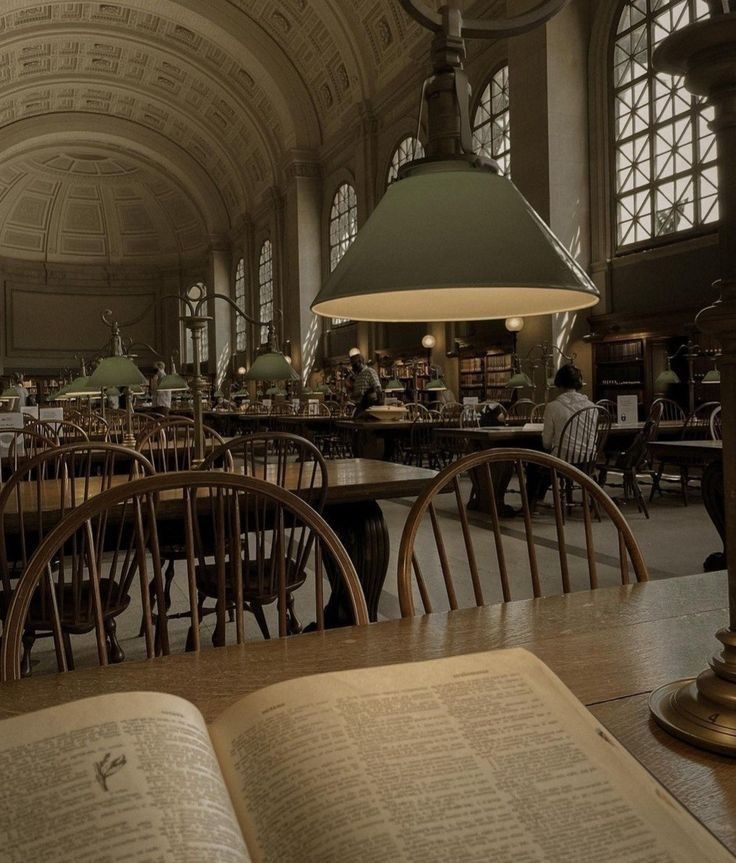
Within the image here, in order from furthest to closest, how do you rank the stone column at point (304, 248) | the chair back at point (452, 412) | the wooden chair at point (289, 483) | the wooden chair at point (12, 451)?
1. the stone column at point (304, 248)
2. the chair back at point (452, 412)
3. the wooden chair at point (12, 451)
4. the wooden chair at point (289, 483)

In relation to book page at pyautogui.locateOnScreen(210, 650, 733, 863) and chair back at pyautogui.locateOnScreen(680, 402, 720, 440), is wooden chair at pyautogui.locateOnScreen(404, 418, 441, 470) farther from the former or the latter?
book page at pyautogui.locateOnScreen(210, 650, 733, 863)

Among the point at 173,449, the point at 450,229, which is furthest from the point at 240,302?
the point at 450,229

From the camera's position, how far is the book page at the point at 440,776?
2.19 ft

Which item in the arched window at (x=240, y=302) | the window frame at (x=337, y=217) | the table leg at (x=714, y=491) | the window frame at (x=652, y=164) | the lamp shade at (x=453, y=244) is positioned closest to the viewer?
the lamp shade at (x=453, y=244)

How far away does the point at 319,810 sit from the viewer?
70cm

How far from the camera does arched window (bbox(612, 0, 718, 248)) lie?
931 cm

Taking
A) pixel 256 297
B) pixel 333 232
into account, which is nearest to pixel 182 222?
pixel 256 297

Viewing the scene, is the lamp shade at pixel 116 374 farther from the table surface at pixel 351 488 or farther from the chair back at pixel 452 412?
the chair back at pixel 452 412

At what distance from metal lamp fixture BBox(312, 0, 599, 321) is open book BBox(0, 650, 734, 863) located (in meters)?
0.48

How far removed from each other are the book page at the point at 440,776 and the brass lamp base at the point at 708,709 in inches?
4.4

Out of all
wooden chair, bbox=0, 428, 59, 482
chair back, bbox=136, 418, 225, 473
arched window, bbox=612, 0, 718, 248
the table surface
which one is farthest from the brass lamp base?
arched window, bbox=612, 0, 718, 248

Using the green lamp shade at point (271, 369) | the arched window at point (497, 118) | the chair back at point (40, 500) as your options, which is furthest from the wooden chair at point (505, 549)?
the arched window at point (497, 118)

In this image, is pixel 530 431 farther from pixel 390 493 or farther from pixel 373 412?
pixel 390 493

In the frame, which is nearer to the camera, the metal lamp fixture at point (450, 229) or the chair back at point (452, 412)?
the metal lamp fixture at point (450, 229)
